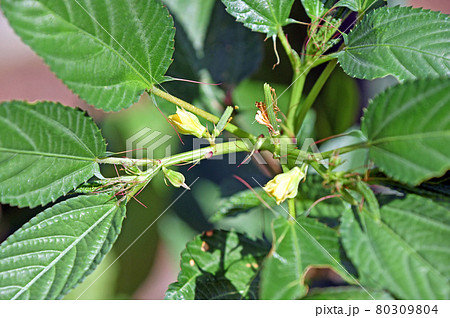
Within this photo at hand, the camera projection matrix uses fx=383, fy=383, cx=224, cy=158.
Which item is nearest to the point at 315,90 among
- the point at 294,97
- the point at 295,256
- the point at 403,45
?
the point at 294,97

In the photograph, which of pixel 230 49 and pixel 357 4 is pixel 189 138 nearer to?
pixel 230 49

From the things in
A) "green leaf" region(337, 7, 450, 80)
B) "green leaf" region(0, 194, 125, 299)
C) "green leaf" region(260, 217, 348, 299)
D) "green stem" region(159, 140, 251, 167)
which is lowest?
"green leaf" region(260, 217, 348, 299)

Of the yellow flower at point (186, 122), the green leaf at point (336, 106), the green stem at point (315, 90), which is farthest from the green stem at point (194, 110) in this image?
the green leaf at point (336, 106)

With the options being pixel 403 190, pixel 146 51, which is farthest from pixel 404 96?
pixel 146 51

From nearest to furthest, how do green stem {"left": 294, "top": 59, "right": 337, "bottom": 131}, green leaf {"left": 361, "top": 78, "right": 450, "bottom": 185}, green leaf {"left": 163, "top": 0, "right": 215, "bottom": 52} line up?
1. green leaf {"left": 361, "top": 78, "right": 450, "bottom": 185}
2. green stem {"left": 294, "top": 59, "right": 337, "bottom": 131}
3. green leaf {"left": 163, "top": 0, "right": 215, "bottom": 52}

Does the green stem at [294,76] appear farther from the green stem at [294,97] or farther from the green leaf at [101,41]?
the green leaf at [101,41]

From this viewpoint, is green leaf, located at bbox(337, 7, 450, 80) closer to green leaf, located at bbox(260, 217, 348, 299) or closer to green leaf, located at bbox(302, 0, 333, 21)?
green leaf, located at bbox(302, 0, 333, 21)

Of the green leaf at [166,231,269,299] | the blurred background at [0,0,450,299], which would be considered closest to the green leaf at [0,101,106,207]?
the green leaf at [166,231,269,299]
